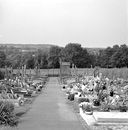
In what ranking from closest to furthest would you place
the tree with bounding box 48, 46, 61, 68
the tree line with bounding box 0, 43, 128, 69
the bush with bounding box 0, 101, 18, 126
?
the bush with bounding box 0, 101, 18, 126, the tree line with bounding box 0, 43, 128, 69, the tree with bounding box 48, 46, 61, 68

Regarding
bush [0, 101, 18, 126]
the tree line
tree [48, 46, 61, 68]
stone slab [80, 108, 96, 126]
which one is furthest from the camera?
tree [48, 46, 61, 68]

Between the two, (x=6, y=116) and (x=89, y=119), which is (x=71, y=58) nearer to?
(x=89, y=119)

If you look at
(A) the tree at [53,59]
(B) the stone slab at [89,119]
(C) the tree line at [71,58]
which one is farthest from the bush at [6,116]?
(A) the tree at [53,59]

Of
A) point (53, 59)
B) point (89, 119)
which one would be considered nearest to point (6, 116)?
point (89, 119)

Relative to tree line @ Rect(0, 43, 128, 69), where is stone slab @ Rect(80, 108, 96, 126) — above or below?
below

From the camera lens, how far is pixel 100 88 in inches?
1098

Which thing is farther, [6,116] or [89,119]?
[89,119]

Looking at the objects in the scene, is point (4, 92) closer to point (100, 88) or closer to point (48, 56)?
point (100, 88)

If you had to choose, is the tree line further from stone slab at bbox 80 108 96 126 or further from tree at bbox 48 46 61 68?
stone slab at bbox 80 108 96 126

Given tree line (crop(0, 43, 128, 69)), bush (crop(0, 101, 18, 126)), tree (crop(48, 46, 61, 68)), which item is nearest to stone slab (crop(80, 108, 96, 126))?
bush (crop(0, 101, 18, 126))

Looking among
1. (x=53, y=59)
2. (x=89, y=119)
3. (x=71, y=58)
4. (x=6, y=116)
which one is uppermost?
(x=71, y=58)

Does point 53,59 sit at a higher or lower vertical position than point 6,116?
higher

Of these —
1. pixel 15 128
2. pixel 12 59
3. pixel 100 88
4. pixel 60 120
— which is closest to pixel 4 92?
pixel 100 88

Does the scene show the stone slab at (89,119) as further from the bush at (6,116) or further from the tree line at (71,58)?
the tree line at (71,58)
